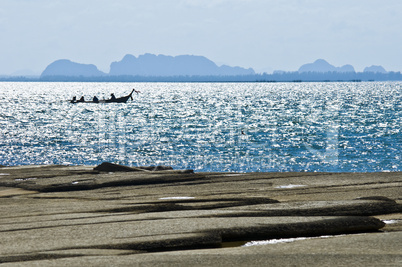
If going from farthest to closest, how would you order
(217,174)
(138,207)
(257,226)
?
(217,174), (138,207), (257,226)

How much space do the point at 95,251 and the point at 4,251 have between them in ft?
4.81

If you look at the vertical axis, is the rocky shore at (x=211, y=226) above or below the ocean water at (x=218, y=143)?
above

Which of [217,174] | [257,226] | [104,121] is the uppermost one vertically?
[257,226]

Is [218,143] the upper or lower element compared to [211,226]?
lower

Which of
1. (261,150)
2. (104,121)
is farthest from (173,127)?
(261,150)

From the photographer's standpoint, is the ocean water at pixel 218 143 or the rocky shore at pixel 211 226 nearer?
the rocky shore at pixel 211 226

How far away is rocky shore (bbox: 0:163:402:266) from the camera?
8.01 meters

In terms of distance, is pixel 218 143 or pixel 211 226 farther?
pixel 218 143

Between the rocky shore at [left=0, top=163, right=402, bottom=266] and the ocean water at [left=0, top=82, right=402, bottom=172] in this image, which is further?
the ocean water at [left=0, top=82, right=402, bottom=172]

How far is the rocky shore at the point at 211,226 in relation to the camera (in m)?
8.01

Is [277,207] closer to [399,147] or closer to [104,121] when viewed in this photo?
[399,147]

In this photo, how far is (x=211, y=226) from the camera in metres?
10.0

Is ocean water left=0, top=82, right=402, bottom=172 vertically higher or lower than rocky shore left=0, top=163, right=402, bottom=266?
lower

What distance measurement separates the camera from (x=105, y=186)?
1883 cm
